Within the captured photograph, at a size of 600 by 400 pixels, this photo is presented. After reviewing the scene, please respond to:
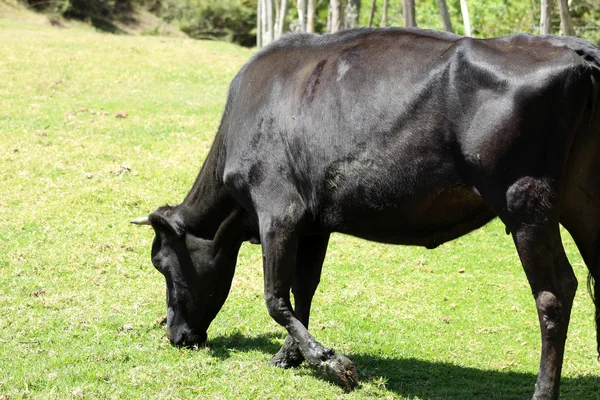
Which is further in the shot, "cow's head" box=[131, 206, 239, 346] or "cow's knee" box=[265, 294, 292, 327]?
"cow's head" box=[131, 206, 239, 346]

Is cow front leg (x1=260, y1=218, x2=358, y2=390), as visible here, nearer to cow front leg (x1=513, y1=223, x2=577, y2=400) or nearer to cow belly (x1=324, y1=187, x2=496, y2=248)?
cow belly (x1=324, y1=187, x2=496, y2=248)

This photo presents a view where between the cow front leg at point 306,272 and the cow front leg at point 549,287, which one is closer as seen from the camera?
the cow front leg at point 549,287

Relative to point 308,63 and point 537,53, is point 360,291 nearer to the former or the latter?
point 308,63

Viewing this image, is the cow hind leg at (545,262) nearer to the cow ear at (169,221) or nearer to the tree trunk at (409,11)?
the cow ear at (169,221)

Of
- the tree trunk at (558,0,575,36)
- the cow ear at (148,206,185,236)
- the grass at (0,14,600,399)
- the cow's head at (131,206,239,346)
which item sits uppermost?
the tree trunk at (558,0,575,36)

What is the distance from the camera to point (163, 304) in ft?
27.5

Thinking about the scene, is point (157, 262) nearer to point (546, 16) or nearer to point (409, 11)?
point (409, 11)

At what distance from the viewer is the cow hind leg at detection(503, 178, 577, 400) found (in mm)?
5223

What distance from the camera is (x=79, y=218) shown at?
11.1 meters

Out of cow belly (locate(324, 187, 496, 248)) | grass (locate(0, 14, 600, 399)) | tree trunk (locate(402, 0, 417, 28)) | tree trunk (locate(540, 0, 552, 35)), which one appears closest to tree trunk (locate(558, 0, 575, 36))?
tree trunk (locate(540, 0, 552, 35))

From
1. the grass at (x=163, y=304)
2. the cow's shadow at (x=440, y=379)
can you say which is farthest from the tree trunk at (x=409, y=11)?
the cow's shadow at (x=440, y=379)

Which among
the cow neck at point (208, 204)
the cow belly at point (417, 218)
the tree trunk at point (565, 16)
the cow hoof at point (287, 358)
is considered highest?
the tree trunk at point (565, 16)

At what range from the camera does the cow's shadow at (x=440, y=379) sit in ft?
20.8

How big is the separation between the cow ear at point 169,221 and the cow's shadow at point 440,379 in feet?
3.48
